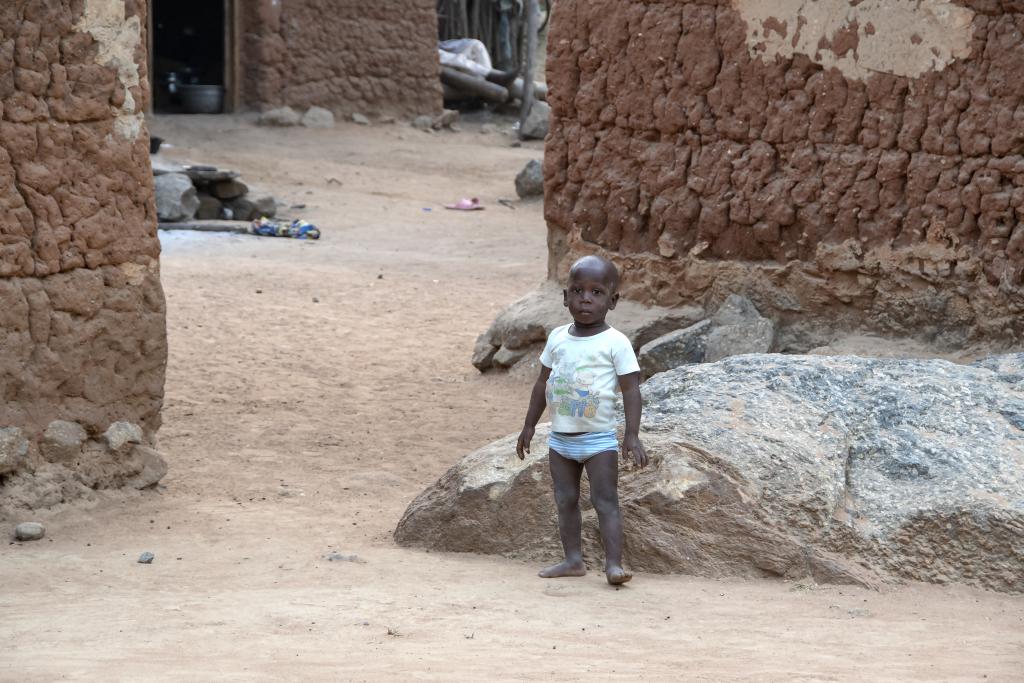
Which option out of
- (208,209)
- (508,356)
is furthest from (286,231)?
(508,356)

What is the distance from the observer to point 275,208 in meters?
13.1

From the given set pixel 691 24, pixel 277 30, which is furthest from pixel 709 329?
pixel 277 30

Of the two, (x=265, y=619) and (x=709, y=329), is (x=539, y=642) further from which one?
(x=709, y=329)

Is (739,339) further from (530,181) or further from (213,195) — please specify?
(530,181)

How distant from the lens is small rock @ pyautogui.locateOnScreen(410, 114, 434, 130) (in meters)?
18.5

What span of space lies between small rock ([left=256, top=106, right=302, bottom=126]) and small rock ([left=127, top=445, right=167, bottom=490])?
1258 cm

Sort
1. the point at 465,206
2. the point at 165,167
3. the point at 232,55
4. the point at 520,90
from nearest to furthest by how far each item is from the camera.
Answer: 1. the point at 165,167
2. the point at 465,206
3. the point at 232,55
4. the point at 520,90

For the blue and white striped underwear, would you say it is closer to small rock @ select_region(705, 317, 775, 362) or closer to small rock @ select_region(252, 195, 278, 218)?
small rock @ select_region(705, 317, 775, 362)

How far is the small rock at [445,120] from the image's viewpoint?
18.9 meters

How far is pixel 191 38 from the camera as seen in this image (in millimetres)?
20594

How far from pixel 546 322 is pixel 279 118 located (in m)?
10.9

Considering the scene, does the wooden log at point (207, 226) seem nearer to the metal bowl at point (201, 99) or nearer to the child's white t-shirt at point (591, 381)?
the metal bowl at point (201, 99)

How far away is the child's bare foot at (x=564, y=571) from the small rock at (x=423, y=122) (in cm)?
1521

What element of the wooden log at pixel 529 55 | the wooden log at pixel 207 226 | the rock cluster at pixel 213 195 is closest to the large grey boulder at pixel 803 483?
the wooden log at pixel 207 226
